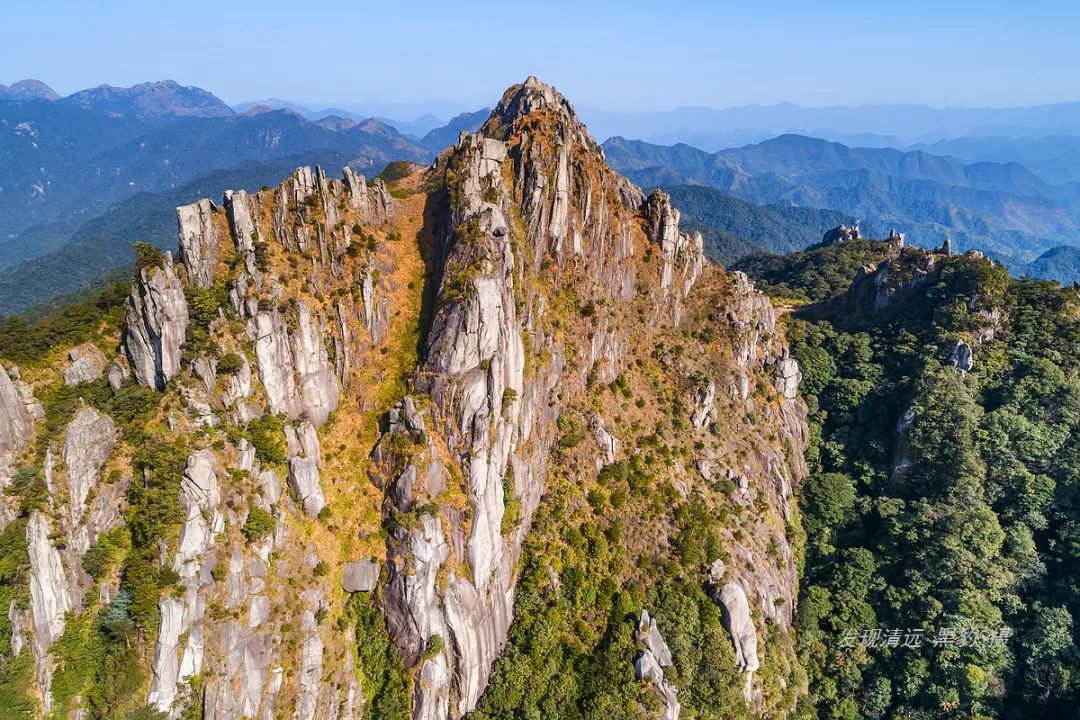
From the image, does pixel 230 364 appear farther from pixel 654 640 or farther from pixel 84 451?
pixel 654 640

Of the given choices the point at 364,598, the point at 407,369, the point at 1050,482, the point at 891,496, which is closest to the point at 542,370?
the point at 407,369

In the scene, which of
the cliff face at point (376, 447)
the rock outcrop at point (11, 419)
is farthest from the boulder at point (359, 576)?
the rock outcrop at point (11, 419)

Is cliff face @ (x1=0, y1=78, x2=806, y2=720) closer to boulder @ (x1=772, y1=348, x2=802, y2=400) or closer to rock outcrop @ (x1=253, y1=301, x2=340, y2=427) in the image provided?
rock outcrop @ (x1=253, y1=301, x2=340, y2=427)

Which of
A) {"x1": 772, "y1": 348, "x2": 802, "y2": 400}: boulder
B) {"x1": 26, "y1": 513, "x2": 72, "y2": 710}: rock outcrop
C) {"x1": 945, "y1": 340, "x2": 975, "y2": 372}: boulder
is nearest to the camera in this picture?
{"x1": 26, "y1": 513, "x2": 72, "y2": 710}: rock outcrop

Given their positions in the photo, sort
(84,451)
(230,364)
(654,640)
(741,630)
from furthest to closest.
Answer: (741,630), (654,640), (230,364), (84,451)

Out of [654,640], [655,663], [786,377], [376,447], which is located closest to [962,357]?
[786,377]

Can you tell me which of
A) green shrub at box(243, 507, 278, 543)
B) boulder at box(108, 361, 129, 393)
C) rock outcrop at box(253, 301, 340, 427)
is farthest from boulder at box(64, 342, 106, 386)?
green shrub at box(243, 507, 278, 543)

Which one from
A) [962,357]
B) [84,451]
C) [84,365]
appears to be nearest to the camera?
[84,451]
